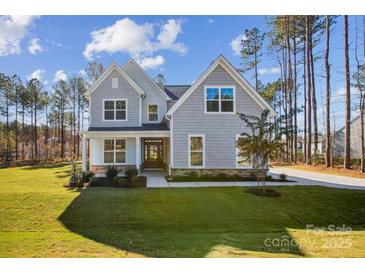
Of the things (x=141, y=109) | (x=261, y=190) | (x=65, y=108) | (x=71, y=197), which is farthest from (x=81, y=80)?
→ (x=261, y=190)

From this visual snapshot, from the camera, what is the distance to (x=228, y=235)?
497 centimetres

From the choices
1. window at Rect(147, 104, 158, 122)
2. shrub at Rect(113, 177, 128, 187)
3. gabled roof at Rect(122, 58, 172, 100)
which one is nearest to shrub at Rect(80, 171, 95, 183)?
shrub at Rect(113, 177, 128, 187)

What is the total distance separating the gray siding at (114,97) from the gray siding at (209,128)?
316 cm

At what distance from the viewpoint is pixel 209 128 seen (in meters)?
11.4

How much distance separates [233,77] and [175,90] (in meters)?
5.80

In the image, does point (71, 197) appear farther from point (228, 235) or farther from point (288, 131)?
point (288, 131)

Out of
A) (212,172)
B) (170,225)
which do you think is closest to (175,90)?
(212,172)

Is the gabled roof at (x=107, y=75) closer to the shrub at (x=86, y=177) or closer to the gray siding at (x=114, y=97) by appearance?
→ the gray siding at (x=114, y=97)

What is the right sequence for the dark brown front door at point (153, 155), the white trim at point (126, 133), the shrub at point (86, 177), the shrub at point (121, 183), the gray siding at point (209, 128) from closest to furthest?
the shrub at point (121, 183) → the shrub at point (86, 177) → the gray siding at point (209, 128) → the white trim at point (126, 133) → the dark brown front door at point (153, 155)

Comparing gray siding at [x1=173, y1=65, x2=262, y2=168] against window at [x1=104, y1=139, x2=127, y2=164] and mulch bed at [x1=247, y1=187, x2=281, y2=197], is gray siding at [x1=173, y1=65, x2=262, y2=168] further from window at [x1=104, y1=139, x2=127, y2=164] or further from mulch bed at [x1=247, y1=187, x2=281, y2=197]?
window at [x1=104, y1=139, x2=127, y2=164]

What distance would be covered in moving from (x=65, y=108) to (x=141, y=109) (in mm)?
15737

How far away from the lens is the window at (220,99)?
11.4m

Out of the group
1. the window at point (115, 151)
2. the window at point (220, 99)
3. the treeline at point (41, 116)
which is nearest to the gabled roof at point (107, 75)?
the window at point (115, 151)
